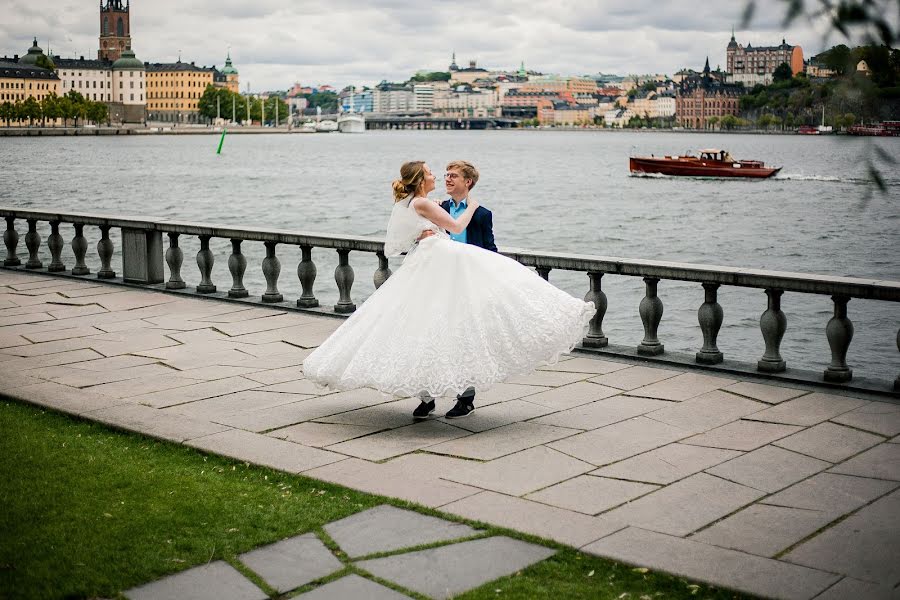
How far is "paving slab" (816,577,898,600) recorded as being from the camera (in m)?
4.12

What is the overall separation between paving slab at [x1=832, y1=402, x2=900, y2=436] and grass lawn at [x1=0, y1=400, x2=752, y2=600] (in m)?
2.94

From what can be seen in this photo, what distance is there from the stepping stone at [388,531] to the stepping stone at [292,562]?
105mm

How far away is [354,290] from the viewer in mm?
28281

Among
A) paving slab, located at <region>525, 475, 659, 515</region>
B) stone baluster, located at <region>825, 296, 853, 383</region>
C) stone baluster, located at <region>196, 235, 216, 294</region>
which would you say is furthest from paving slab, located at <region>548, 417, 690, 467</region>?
stone baluster, located at <region>196, 235, 216, 294</region>

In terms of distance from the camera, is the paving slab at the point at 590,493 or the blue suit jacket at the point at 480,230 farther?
the blue suit jacket at the point at 480,230

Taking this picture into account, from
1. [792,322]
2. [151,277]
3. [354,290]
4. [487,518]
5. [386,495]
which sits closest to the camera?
[487,518]

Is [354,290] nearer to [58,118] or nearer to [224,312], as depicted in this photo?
[224,312]

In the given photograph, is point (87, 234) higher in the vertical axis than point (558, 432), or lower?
lower

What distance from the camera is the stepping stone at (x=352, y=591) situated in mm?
4172

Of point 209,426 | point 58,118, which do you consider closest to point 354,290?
point 209,426

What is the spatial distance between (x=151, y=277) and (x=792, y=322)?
52.4ft

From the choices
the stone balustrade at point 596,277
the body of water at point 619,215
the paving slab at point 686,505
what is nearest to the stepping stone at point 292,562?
the paving slab at point 686,505

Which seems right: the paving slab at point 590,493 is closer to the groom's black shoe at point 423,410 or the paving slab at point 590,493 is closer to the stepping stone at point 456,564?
the stepping stone at point 456,564

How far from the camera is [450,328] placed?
21.5 feet
